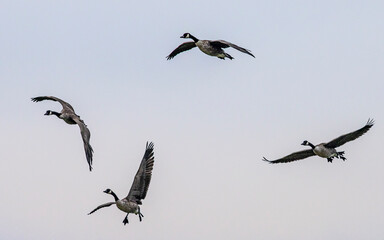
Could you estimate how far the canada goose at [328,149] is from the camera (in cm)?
3438

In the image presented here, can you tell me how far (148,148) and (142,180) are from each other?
1292 mm

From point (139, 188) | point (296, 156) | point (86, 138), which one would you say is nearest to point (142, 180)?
point (139, 188)

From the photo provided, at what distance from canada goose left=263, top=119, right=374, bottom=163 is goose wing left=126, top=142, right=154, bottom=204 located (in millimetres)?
6839

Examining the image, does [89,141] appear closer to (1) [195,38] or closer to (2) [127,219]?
(2) [127,219]

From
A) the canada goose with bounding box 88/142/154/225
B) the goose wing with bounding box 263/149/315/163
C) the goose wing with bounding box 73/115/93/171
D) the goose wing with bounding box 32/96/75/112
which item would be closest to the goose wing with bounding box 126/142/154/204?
the canada goose with bounding box 88/142/154/225

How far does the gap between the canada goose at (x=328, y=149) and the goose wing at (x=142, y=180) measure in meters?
6.84

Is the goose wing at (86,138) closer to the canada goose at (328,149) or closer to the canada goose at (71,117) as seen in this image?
the canada goose at (71,117)

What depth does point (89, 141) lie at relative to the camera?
29859 mm

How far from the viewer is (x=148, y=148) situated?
32781 millimetres

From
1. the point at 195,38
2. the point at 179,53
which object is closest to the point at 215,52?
the point at 195,38

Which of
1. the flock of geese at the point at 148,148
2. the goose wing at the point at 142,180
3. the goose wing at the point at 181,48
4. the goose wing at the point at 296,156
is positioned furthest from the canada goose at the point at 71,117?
the goose wing at the point at 296,156

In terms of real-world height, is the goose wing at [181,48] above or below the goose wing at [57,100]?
above

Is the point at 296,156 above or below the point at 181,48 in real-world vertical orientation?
below

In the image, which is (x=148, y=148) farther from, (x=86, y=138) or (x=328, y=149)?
(x=328, y=149)
